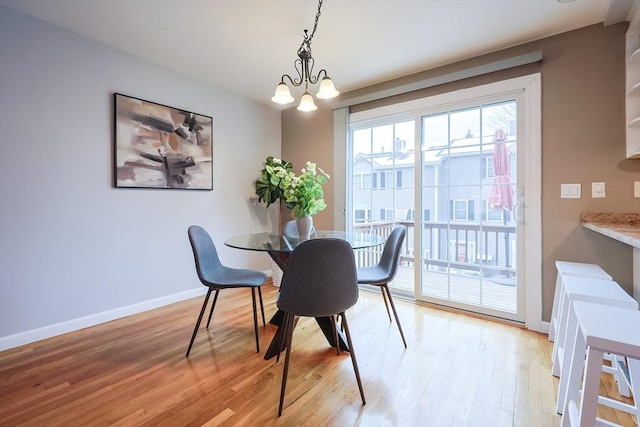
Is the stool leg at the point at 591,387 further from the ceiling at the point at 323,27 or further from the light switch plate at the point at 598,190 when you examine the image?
the ceiling at the point at 323,27

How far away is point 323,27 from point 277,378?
250 centimetres

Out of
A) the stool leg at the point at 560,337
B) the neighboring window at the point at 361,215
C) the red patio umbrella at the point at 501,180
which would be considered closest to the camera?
the stool leg at the point at 560,337

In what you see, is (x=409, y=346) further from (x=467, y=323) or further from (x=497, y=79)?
(x=497, y=79)

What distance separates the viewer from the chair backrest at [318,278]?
1.42m

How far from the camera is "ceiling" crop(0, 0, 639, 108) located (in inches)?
77.8

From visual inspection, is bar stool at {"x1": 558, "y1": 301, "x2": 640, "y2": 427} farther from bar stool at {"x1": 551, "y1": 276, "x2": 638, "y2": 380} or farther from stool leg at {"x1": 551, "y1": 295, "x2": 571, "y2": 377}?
stool leg at {"x1": 551, "y1": 295, "x2": 571, "y2": 377}

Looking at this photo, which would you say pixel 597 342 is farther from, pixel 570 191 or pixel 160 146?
pixel 160 146

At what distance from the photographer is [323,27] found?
2.22 meters

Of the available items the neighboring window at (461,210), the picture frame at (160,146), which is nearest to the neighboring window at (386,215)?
the neighboring window at (461,210)

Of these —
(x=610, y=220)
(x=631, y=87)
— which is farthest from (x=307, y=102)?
(x=610, y=220)

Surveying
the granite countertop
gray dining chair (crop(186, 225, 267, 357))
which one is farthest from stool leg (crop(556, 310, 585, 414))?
gray dining chair (crop(186, 225, 267, 357))

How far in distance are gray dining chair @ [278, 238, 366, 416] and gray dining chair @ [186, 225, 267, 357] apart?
579 millimetres

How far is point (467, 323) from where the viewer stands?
248cm

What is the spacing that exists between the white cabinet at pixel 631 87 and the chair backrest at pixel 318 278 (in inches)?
84.7
